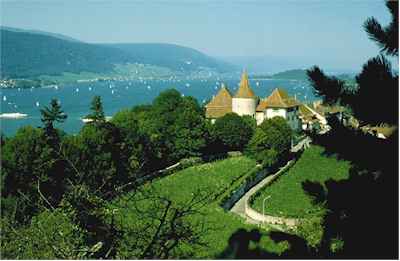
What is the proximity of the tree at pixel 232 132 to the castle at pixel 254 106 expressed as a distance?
385cm

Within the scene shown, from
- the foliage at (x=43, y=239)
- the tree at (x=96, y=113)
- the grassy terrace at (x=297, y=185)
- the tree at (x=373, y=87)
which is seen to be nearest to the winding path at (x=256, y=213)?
the grassy terrace at (x=297, y=185)

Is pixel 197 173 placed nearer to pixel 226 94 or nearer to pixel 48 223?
pixel 226 94

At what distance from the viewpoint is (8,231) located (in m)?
6.40

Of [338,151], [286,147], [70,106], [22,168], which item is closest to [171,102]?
[286,147]

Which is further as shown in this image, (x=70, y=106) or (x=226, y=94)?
(x=70, y=106)

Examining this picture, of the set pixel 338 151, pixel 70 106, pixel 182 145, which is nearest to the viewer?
pixel 338 151

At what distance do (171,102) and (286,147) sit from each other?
7885mm

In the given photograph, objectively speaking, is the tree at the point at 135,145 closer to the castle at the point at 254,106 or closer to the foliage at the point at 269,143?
the foliage at the point at 269,143

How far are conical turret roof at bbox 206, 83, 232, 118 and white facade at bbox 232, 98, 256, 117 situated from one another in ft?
2.20

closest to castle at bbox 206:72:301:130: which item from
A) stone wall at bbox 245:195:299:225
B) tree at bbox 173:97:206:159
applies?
tree at bbox 173:97:206:159

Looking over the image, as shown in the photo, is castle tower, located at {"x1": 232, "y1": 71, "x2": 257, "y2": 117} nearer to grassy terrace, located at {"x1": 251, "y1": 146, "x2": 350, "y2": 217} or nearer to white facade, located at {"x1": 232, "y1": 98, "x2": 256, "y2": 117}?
white facade, located at {"x1": 232, "y1": 98, "x2": 256, "y2": 117}

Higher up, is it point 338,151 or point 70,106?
point 338,151

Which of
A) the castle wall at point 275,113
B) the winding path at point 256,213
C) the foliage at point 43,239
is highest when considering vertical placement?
the foliage at point 43,239

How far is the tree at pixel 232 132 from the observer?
34.2m
